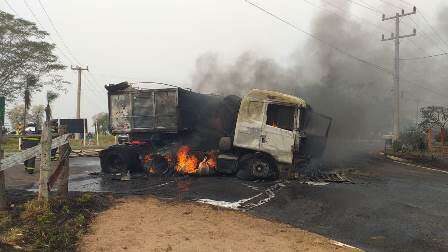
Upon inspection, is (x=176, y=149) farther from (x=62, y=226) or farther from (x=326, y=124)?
(x=62, y=226)

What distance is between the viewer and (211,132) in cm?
1279

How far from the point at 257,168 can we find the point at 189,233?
18.3ft

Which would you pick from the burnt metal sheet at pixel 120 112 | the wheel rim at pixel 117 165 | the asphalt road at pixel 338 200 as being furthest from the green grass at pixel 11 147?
the asphalt road at pixel 338 200

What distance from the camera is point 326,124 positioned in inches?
546

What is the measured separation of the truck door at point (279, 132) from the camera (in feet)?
38.5

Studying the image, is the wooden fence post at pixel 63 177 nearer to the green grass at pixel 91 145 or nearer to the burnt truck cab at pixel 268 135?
the burnt truck cab at pixel 268 135

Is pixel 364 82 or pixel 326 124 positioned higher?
pixel 364 82

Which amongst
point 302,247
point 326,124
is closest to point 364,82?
point 326,124

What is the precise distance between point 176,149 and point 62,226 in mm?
6386

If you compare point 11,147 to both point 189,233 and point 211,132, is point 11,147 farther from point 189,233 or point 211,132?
point 189,233

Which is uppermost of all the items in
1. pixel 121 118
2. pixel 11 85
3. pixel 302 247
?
pixel 11 85

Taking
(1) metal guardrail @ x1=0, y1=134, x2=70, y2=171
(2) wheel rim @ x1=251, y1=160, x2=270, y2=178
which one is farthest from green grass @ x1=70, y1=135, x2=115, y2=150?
(1) metal guardrail @ x1=0, y1=134, x2=70, y2=171

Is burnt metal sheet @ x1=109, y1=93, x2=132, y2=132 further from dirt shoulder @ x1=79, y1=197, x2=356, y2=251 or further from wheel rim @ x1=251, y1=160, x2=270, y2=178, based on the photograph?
dirt shoulder @ x1=79, y1=197, x2=356, y2=251

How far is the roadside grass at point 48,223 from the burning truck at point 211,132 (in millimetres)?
4815
